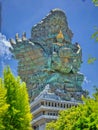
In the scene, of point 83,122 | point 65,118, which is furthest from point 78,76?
point 83,122

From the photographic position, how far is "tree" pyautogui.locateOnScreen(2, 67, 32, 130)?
86.6ft

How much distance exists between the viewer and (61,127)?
35.4 meters

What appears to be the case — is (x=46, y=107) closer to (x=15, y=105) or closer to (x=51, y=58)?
(x=51, y=58)

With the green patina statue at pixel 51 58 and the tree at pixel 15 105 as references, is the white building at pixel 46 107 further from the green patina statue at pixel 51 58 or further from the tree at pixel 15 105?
the tree at pixel 15 105

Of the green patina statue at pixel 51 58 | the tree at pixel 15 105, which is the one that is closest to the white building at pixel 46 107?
the green patina statue at pixel 51 58

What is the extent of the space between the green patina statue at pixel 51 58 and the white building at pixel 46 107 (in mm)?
1504

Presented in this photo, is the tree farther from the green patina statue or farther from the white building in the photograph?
the green patina statue

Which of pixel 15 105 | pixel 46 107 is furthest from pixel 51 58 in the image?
pixel 15 105

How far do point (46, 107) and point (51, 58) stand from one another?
36.1 ft

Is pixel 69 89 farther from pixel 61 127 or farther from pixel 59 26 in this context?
pixel 61 127

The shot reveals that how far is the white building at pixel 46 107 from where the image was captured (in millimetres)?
65625

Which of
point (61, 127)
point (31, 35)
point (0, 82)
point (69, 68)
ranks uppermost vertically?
point (31, 35)

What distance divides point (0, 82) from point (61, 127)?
1136 centimetres

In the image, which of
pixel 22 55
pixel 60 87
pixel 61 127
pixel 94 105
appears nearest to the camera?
pixel 94 105
